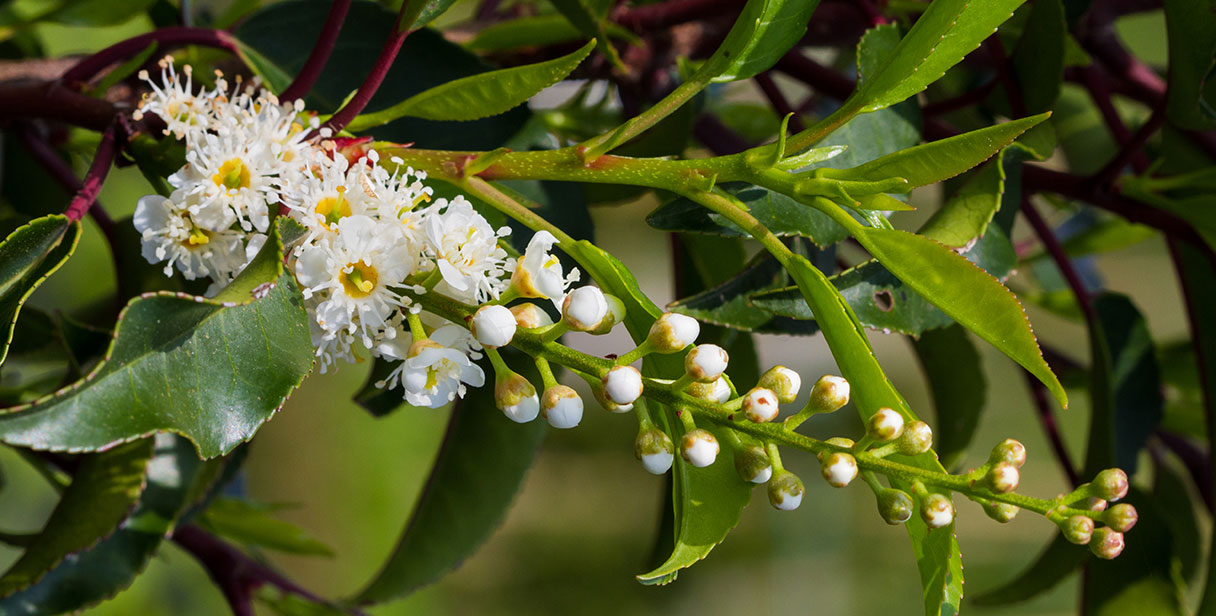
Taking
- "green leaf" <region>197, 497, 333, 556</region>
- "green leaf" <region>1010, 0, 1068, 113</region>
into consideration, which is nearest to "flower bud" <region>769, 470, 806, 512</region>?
"green leaf" <region>1010, 0, 1068, 113</region>

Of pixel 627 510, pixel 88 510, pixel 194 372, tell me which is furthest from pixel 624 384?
pixel 627 510

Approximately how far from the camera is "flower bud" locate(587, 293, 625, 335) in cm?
25

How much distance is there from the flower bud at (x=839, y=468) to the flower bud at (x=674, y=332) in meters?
0.05

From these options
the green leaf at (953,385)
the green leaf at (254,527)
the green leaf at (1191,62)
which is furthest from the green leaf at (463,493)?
the green leaf at (1191,62)

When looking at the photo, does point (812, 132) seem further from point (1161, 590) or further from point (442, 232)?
point (1161, 590)

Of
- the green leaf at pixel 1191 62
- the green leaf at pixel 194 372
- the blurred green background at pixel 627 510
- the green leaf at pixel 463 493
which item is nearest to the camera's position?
the green leaf at pixel 194 372

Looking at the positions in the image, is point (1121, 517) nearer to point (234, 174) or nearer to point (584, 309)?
point (584, 309)

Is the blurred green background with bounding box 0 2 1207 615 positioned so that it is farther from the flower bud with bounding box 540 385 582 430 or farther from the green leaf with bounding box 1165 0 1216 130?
the flower bud with bounding box 540 385 582 430

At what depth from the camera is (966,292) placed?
242mm

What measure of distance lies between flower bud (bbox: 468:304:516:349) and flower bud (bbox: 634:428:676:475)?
0.05m

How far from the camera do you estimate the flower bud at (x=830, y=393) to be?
0.81 ft

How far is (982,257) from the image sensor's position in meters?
0.38

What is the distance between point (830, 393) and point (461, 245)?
0.35 feet

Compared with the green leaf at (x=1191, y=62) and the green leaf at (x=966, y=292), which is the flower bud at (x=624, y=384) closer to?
the green leaf at (x=966, y=292)
